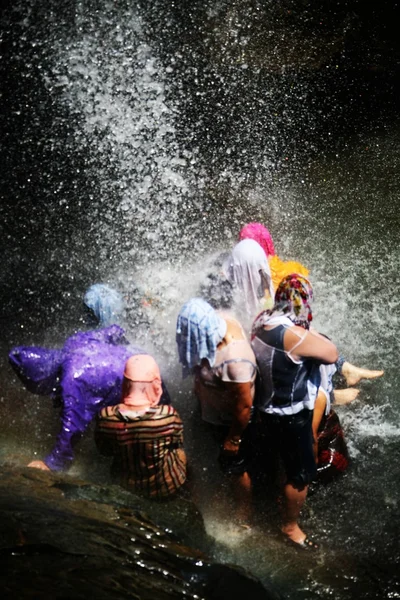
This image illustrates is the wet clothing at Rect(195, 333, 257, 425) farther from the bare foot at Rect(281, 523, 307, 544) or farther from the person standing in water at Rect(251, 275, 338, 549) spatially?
the bare foot at Rect(281, 523, 307, 544)

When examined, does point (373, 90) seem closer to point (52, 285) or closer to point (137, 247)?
point (137, 247)

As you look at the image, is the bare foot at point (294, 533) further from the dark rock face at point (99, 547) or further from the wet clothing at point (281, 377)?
the wet clothing at point (281, 377)

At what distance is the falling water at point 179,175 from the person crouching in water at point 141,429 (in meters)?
0.73

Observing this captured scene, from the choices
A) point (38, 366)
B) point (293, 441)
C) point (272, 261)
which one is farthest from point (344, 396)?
point (38, 366)

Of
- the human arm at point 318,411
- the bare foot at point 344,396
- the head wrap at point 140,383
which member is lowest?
the bare foot at point 344,396

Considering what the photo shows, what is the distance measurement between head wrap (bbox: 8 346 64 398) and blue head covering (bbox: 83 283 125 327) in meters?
0.44

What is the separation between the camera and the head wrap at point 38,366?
3.80 meters

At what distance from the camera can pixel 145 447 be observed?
129 inches

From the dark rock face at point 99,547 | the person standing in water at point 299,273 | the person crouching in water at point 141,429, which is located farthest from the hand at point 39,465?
the person standing in water at point 299,273

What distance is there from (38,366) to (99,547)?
4.27 feet

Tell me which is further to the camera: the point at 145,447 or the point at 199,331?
the point at 145,447

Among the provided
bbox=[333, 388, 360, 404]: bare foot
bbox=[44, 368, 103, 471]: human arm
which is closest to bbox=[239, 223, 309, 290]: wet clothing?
bbox=[333, 388, 360, 404]: bare foot

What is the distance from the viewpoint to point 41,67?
319 inches

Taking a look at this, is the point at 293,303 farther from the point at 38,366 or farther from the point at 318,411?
the point at 38,366
